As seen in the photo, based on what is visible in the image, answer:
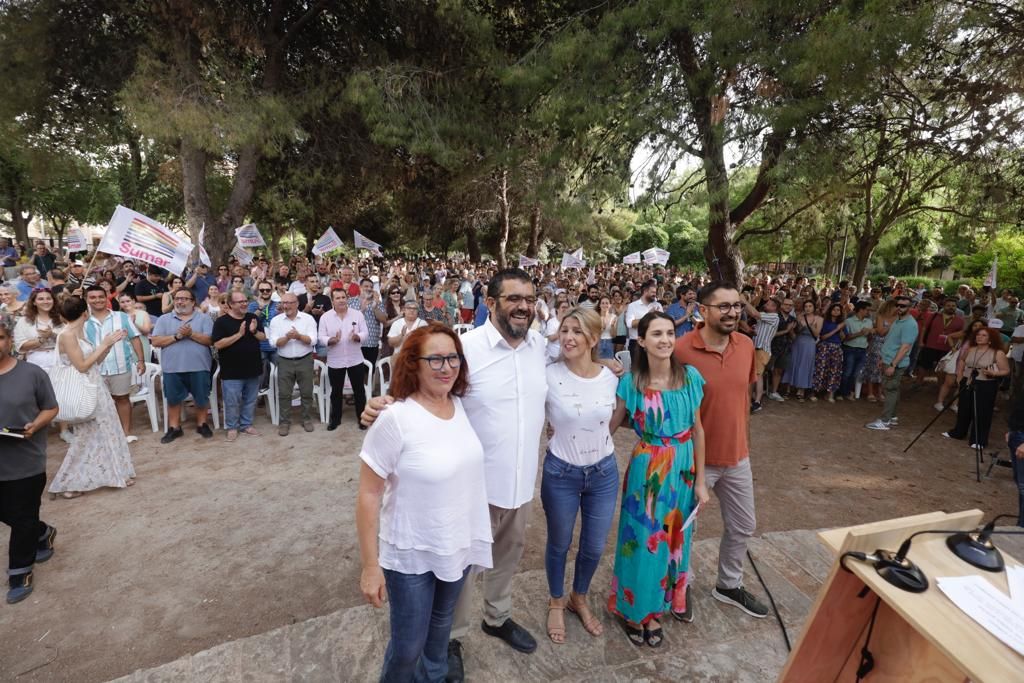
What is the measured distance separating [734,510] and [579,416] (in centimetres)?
117

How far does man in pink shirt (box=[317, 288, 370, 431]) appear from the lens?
6.03 m

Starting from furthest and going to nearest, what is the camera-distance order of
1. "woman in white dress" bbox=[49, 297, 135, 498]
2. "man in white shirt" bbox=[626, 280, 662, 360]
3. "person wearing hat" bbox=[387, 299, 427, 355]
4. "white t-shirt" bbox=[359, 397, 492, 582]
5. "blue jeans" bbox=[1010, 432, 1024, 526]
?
"man in white shirt" bbox=[626, 280, 662, 360]
"person wearing hat" bbox=[387, 299, 427, 355]
"woman in white dress" bbox=[49, 297, 135, 498]
"blue jeans" bbox=[1010, 432, 1024, 526]
"white t-shirt" bbox=[359, 397, 492, 582]

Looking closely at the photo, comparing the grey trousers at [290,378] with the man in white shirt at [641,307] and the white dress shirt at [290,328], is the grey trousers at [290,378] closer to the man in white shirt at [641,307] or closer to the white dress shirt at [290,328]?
the white dress shirt at [290,328]

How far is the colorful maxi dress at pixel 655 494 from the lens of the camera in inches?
98.3

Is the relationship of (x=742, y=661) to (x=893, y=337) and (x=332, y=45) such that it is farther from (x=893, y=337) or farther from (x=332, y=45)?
(x=332, y=45)

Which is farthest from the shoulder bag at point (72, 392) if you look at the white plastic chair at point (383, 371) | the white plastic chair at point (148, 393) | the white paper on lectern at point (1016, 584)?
the white paper on lectern at point (1016, 584)

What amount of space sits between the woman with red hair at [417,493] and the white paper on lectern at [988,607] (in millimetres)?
1430

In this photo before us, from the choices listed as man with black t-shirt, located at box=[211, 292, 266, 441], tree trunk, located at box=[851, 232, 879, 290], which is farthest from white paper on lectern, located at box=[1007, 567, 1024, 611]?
tree trunk, located at box=[851, 232, 879, 290]

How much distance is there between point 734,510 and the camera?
2.86m

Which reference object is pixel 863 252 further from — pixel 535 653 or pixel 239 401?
pixel 535 653

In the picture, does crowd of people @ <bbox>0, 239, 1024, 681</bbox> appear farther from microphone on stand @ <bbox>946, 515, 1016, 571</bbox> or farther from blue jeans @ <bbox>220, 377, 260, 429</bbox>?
microphone on stand @ <bbox>946, 515, 1016, 571</bbox>

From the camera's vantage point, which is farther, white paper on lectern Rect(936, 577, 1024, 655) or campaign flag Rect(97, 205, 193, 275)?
campaign flag Rect(97, 205, 193, 275)

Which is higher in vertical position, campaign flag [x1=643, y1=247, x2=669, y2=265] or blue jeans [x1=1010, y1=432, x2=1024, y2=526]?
campaign flag [x1=643, y1=247, x2=669, y2=265]

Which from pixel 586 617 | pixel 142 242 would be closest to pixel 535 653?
pixel 586 617
